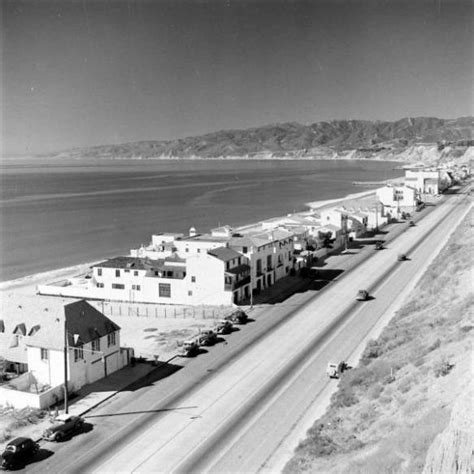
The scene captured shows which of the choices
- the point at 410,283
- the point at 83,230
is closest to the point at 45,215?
the point at 83,230

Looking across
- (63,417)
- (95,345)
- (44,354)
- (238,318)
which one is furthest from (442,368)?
(238,318)

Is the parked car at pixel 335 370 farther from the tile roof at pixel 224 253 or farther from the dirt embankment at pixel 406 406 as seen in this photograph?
the tile roof at pixel 224 253

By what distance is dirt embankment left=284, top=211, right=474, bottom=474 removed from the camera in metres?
19.4

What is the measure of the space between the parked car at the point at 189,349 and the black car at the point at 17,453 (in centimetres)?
1681

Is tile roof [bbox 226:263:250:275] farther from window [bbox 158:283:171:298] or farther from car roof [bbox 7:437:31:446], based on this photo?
car roof [bbox 7:437:31:446]

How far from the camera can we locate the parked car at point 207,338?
1907 inches

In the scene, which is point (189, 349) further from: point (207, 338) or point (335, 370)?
point (335, 370)

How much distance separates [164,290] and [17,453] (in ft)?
118

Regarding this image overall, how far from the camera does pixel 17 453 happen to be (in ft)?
97.0

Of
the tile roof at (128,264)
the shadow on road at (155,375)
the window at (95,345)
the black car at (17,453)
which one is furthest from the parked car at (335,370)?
the tile roof at (128,264)

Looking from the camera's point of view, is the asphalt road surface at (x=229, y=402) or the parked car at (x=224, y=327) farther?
the parked car at (x=224, y=327)

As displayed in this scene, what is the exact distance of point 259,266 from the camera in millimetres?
68500

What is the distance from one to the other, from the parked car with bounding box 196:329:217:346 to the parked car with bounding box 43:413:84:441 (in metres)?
15.8

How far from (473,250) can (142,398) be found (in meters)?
38.7
